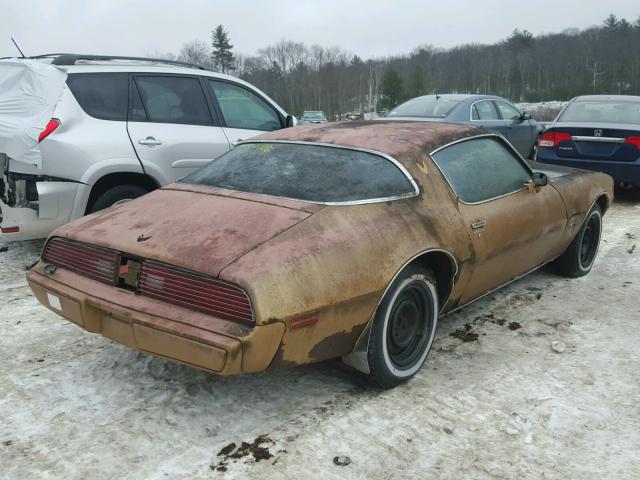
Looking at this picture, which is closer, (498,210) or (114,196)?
(498,210)

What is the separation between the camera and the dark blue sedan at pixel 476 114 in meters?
8.61

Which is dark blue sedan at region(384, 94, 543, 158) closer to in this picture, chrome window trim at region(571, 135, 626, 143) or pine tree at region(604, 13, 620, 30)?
chrome window trim at region(571, 135, 626, 143)

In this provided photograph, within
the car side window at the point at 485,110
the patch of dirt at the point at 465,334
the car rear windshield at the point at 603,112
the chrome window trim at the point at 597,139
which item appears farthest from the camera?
the car side window at the point at 485,110

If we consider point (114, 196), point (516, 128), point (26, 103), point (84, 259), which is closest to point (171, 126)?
point (114, 196)

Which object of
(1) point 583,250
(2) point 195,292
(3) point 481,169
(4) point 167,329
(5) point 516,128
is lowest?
(1) point 583,250

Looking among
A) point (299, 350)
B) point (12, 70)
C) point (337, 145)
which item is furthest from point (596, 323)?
point (12, 70)

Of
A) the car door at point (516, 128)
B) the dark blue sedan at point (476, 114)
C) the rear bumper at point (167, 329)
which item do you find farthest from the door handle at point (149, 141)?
the car door at point (516, 128)

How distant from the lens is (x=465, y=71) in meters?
94.2

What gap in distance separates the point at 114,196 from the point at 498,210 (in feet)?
10.7

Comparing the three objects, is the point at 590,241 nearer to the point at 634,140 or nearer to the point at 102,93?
the point at 634,140

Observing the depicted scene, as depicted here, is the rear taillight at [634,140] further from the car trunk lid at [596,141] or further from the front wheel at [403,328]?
the front wheel at [403,328]

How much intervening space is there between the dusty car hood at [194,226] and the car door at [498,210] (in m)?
1.12

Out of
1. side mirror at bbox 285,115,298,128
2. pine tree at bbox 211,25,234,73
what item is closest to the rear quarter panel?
side mirror at bbox 285,115,298,128

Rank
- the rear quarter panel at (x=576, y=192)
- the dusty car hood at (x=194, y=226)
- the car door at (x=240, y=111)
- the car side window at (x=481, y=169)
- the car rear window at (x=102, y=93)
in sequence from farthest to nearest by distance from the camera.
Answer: the car door at (x=240, y=111) < the car rear window at (x=102, y=93) < the rear quarter panel at (x=576, y=192) < the car side window at (x=481, y=169) < the dusty car hood at (x=194, y=226)
